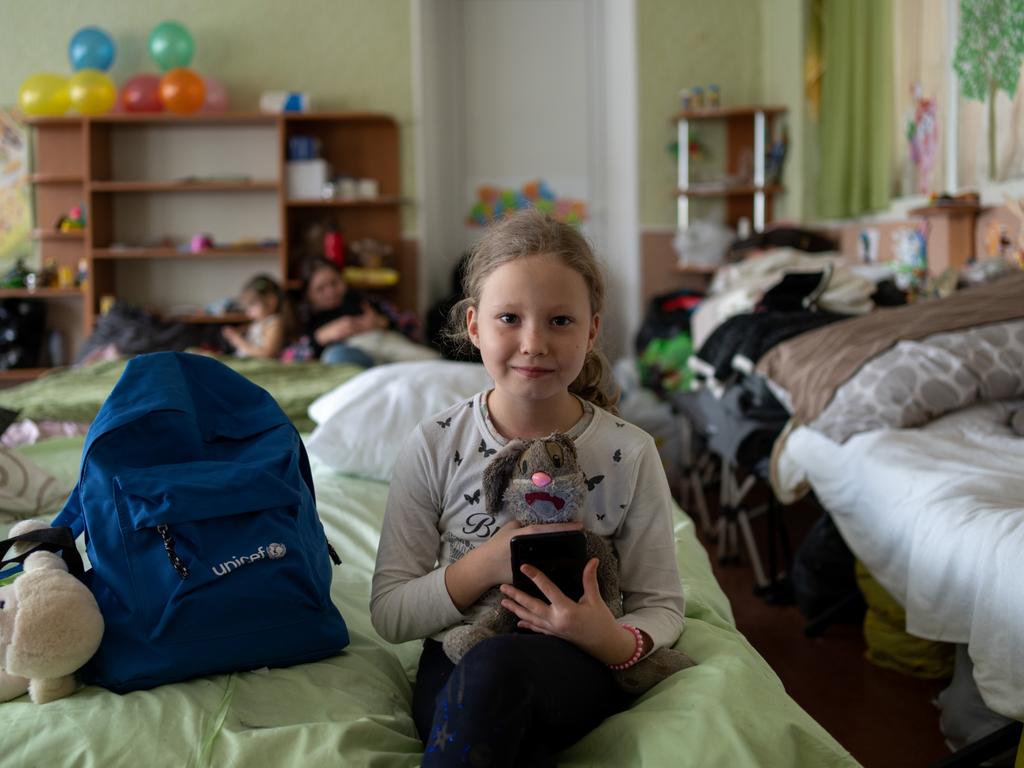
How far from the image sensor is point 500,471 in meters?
1.10

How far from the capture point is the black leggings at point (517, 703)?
0.91 m

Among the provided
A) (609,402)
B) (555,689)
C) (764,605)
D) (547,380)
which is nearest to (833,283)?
(764,605)

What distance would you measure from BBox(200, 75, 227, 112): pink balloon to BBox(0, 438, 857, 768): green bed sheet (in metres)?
4.55

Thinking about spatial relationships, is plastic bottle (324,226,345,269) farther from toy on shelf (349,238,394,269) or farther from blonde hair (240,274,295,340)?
blonde hair (240,274,295,340)

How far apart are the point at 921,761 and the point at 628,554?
1024 millimetres

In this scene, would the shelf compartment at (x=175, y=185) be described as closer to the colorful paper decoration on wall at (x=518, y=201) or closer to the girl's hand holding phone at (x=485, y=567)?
the colorful paper decoration on wall at (x=518, y=201)

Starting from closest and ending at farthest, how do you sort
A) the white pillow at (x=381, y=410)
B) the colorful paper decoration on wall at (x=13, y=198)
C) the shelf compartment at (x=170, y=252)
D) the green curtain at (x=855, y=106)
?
the white pillow at (x=381, y=410) → the green curtain at (x=855, y=106) → the shelf compartment at (x=170, y=252) → the colorful paper decoration on wall at (x=13, y=198)

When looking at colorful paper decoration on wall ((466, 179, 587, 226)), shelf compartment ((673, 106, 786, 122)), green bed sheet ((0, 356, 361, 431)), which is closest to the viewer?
green bed sheet ((0, 356, 361, 431))

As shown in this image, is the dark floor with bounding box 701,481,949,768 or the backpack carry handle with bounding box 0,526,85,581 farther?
the dark floor with bounding box 701,481,949,768

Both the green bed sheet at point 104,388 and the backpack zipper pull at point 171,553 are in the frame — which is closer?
the backpack zipper pull at point 171,553

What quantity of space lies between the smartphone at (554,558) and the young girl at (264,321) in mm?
3637

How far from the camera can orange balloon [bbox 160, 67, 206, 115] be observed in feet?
16.7

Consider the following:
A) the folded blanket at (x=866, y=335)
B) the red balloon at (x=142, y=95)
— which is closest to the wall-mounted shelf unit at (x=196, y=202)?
the red balloon at (x=142, y=95)

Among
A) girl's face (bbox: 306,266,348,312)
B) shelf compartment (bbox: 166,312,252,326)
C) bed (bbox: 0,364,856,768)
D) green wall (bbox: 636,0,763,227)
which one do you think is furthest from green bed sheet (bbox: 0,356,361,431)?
green wall (bbox: 636,0,763,227)
